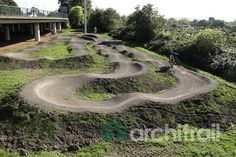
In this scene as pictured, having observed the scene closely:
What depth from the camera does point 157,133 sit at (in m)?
18.8

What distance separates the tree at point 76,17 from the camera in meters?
108

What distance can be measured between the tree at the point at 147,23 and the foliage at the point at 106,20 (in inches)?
1019

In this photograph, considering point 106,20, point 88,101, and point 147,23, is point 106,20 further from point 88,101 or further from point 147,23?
point 88,101

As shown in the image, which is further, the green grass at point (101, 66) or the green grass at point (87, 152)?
the green grass at point (101, 66)

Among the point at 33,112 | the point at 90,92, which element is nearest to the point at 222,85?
the point at 90,92

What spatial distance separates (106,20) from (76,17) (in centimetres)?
2286

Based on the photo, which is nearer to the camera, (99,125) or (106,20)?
(99,125)

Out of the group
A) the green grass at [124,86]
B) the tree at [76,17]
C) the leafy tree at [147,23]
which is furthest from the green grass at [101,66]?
the tree at [76,17]

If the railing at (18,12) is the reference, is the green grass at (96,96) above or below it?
below

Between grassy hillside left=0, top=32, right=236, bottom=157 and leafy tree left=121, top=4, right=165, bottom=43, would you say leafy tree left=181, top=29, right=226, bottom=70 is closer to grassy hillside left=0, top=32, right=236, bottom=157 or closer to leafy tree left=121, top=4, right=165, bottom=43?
grassy hillside left=0, top=32, right=236, bottom=157

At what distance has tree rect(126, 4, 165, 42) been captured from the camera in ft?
192

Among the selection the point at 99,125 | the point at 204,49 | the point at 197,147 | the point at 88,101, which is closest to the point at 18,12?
the point at 204,49

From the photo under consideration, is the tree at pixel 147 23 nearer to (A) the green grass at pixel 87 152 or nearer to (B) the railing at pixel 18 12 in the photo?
(B) the railing at pixel 18 12

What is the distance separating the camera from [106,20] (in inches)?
3445
